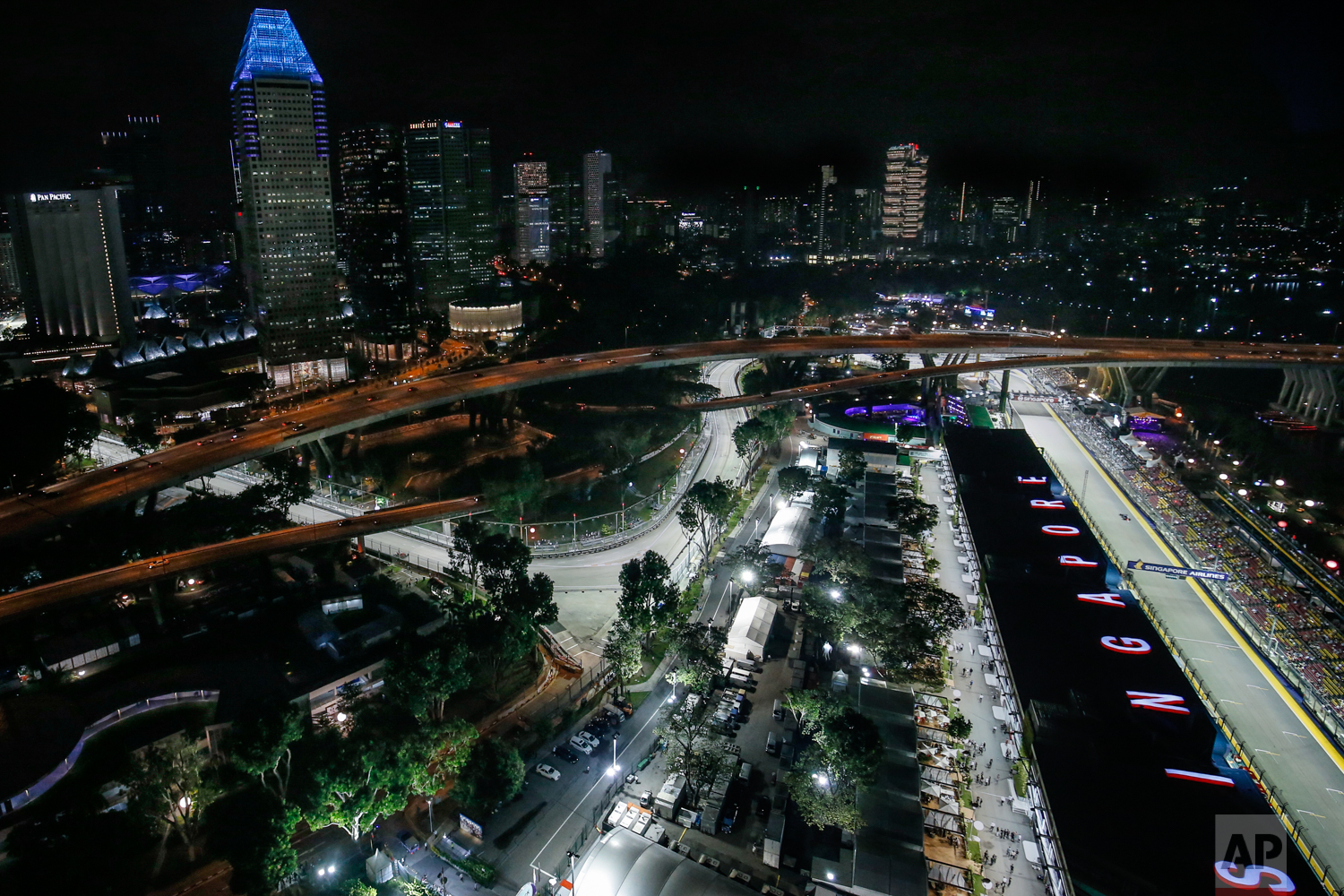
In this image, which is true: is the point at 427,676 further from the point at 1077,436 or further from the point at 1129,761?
the point at 1077,436

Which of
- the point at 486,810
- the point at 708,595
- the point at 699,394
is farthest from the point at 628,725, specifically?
the point at 699,394

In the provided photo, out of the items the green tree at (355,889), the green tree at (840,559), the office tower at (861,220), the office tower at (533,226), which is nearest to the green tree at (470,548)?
the green tree at (355,889)

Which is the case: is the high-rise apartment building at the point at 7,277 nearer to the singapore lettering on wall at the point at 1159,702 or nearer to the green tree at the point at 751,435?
the green tree at the point at 751,435

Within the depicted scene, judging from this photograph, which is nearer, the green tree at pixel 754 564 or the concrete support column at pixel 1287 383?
the green tree at pixel 754 564

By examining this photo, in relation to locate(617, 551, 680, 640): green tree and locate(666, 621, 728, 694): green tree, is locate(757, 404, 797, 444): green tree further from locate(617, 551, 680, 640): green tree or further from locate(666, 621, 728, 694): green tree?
locate(666, 621, 728, 694): green tree

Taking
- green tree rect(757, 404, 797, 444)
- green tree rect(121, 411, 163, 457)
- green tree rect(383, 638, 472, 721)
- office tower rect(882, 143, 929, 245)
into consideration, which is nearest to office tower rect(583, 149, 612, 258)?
office tower rect(882, 143, 929, 245)

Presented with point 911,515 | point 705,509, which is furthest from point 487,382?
point 911,515
